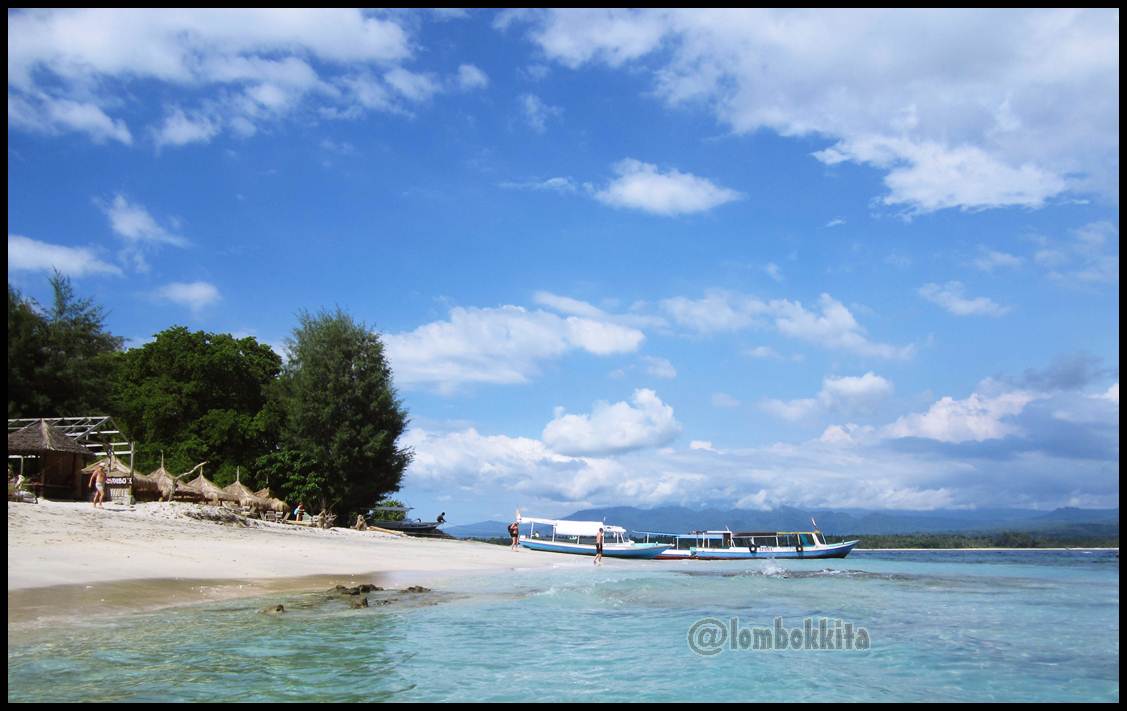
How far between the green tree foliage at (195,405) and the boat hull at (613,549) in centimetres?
2046

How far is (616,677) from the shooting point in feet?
35.7

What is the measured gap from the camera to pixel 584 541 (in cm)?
5453

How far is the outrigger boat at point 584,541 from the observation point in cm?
5253

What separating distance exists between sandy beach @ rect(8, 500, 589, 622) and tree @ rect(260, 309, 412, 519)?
10042 millimetres

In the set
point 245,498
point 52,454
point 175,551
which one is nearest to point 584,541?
point 245,498

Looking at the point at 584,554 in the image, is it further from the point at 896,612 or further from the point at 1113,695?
the point at 1113,695

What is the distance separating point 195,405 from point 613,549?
95.0 feet

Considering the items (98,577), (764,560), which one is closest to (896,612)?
(98,577)

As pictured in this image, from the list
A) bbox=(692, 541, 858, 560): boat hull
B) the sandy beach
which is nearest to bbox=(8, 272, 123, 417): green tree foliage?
the sandy beach

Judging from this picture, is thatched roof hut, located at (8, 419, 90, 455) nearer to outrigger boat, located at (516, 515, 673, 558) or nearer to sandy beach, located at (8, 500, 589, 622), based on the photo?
sandy beach, located at (8, 500, 589, 622)

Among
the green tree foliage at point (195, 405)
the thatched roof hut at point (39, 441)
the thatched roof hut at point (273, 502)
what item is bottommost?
the thatched roof hut at point (273, 502)

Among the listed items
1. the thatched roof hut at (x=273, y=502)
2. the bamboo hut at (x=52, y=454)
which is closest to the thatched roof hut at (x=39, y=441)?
the bamboo hut at (x=52, y=454)

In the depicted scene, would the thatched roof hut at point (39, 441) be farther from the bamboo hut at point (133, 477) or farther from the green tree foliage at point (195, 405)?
the green tree foliage at point (195, 405)

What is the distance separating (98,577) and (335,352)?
31.3 m
